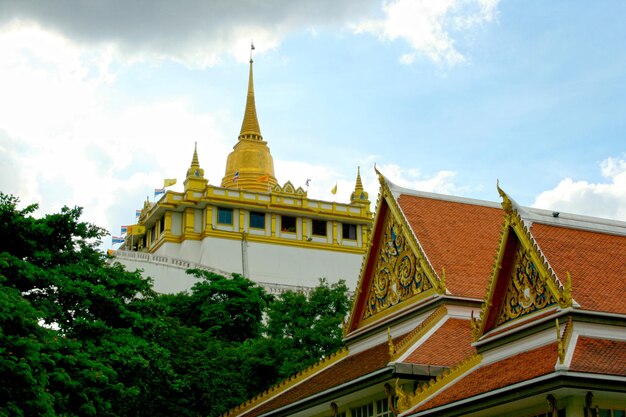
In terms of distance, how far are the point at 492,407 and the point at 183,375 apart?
52.0 feet

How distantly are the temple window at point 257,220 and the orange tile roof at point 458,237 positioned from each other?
48.0 meters

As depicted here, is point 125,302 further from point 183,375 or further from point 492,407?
point 492,407

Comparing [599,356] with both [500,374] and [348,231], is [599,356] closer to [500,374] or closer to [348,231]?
[500,374]

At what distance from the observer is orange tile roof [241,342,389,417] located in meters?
23.3

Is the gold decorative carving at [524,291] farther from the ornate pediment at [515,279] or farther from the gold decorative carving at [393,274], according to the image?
the gold decorative carving at [393,274]

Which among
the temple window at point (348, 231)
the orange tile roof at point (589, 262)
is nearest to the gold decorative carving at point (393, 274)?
the orange tile roof at point (589, 262)

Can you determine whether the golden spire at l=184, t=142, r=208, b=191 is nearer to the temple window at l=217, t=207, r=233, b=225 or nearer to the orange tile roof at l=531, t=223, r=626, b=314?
the temple window at l=217, t=207, r=233, b=225

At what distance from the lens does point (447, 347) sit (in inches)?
867

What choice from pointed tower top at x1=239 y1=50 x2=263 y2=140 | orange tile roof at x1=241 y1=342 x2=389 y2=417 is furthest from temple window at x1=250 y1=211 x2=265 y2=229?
orange tile roof at x1=241 y1=342 x2=389 y2=417

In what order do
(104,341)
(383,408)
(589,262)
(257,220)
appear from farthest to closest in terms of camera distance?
(257,220), (104,341), (383,408), (589,262)

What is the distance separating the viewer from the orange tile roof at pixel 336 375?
918 inches

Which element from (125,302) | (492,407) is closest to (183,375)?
(125,302)

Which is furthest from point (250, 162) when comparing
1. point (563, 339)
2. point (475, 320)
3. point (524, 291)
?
point (563, 339)

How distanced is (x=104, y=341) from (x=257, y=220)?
48.2 m
